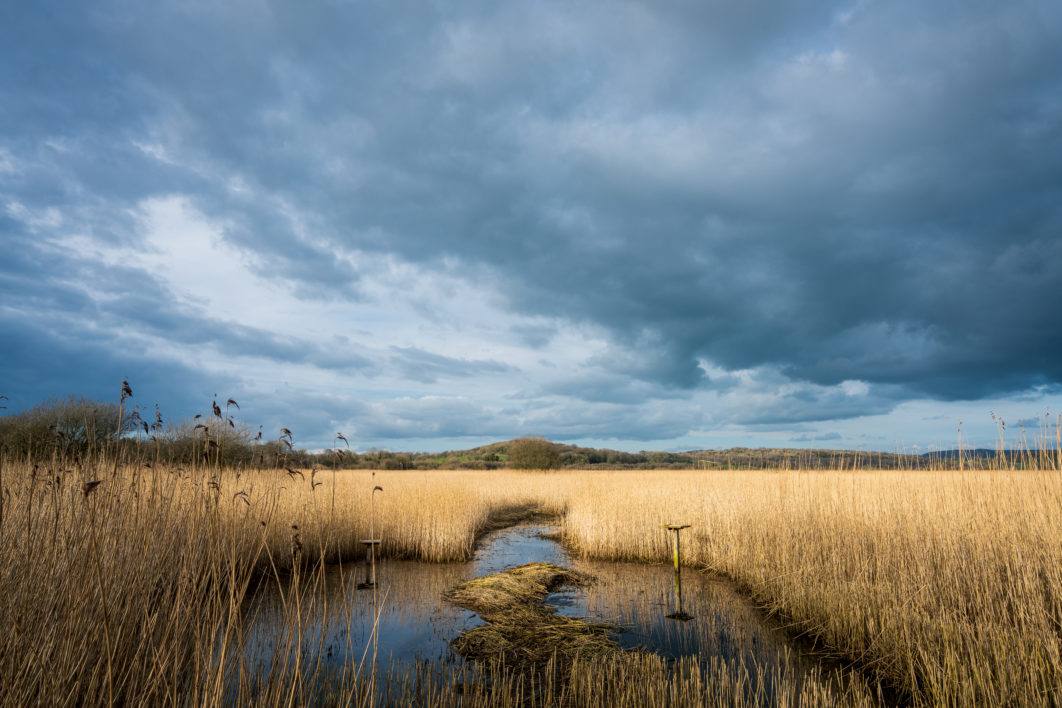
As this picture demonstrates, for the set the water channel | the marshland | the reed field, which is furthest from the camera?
the water channel

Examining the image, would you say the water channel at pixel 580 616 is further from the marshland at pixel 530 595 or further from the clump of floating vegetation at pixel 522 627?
the clump of floating vegetation at pixel 522 627

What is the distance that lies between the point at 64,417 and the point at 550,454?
83.5 feet

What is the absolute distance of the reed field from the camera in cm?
313

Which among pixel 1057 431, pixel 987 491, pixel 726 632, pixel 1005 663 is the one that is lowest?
pixel 726 632

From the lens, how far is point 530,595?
8.34 m

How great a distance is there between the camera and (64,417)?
56.1 ft

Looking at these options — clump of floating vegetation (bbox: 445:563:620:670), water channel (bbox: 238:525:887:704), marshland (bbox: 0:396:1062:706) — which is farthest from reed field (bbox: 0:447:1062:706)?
clump of floating vegetation (bbox: 445:563:620:670)

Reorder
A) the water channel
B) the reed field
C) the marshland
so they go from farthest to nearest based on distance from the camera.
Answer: the water channel → the marshland → the reed field

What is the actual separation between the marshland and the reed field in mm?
48

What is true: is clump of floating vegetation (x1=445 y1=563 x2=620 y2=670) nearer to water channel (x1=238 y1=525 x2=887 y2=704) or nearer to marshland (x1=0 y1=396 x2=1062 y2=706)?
marshland (x1=0 y1=396 x2=1062 y2=706)

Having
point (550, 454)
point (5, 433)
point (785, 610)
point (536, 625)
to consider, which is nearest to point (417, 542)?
point (536, 625)

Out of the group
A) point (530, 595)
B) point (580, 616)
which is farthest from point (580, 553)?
point (580, 616)

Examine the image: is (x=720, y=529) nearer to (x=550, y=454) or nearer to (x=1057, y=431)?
(x=1057, y=431)

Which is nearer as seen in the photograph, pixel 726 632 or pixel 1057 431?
pixel 726 632
